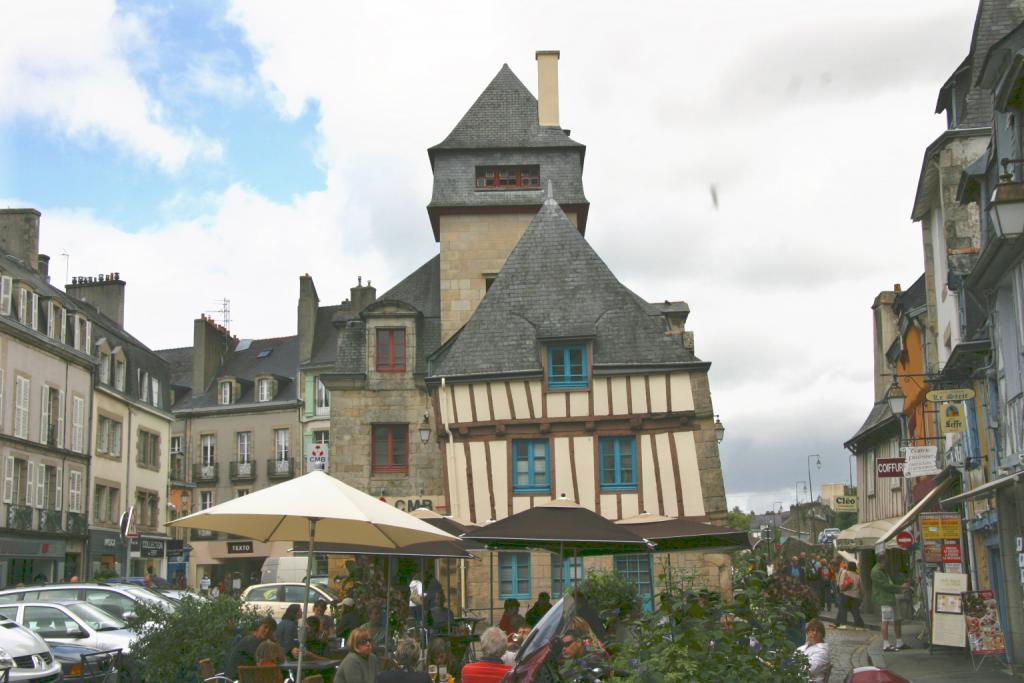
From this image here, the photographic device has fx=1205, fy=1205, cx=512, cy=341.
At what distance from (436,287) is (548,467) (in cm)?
933

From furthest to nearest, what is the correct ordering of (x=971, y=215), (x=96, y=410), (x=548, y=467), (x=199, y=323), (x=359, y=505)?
(x=199, y=323) < (x=96, y=410) < (x=548, y=467) < (x=971, y=215) < (x=359, y=505)

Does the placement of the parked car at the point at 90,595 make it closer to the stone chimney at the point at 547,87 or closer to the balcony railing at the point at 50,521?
the balcony railing at the point at 50,521

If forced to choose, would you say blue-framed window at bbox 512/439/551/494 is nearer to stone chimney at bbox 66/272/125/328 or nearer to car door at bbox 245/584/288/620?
car door at bbox 245/584/288/620

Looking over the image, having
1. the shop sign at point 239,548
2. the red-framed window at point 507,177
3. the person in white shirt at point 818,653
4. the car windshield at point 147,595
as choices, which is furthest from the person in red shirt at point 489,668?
the shop sign at point 239,548

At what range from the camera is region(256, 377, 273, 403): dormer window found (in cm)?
4831

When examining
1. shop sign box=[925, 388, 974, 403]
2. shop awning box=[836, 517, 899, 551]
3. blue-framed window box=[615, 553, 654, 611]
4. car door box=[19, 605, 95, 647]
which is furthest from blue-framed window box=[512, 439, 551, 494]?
car door box=[19, 605, 95, 647]

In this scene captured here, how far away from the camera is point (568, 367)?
24.0 meters

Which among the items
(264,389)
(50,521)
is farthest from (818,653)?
(264,389)

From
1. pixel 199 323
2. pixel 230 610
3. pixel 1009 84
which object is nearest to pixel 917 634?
pixel 1009 84

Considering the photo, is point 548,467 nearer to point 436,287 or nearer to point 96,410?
point 436,287

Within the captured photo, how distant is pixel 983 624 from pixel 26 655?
35.6 feet

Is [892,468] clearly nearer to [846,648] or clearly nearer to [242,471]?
[846,648]

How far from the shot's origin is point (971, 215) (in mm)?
18562

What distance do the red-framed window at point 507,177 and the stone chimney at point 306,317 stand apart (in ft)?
60.4
